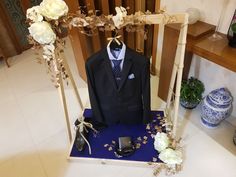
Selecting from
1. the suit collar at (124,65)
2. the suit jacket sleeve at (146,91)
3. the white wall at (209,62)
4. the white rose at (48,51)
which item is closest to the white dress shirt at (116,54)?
A: the suit collar at (124,65)

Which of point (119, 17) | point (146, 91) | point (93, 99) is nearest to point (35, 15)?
point (119, 17)

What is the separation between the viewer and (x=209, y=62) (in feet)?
6.03

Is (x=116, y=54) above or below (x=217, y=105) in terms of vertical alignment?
above

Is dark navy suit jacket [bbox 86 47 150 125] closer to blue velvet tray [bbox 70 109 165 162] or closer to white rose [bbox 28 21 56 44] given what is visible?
blue velvet tray [bbox 70 109 165 162]

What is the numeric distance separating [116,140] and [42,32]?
3.62 feet

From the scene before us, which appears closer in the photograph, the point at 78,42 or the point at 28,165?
the point at 28,165

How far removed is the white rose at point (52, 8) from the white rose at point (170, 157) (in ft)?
3.91

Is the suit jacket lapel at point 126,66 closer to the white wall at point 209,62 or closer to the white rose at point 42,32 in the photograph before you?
the white rose at point 42,32

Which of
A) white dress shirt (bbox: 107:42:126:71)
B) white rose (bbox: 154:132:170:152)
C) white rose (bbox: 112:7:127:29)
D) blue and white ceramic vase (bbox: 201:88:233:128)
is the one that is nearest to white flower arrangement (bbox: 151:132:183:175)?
white rose (bbox: 154:132:170:152)

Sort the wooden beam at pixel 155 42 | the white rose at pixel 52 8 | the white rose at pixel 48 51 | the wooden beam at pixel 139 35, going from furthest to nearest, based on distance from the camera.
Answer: the wooden beam at pixel 139 35, the wooden beam at pixel 155 42, the white rose at pixel 48 51, the white rose at pixel 52 8

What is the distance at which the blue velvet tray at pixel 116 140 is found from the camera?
5.39 ft

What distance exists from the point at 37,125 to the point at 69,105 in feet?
1.26

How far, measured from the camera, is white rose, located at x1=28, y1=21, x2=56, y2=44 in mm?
1052

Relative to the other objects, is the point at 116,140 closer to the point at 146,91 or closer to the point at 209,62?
the point at 146,91
